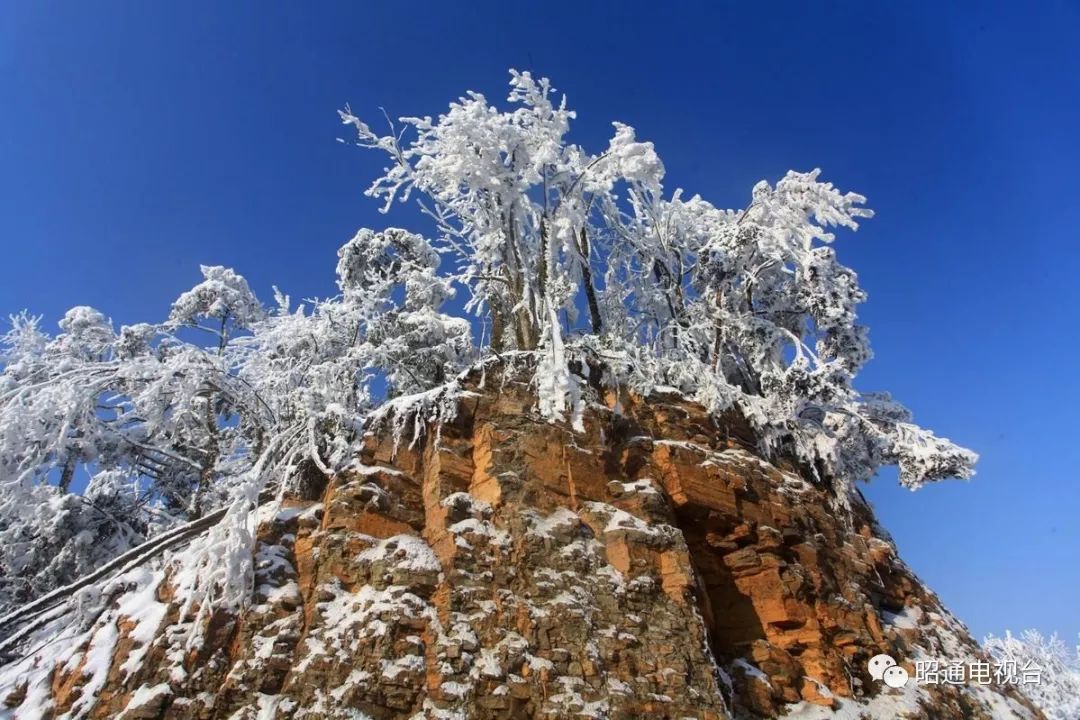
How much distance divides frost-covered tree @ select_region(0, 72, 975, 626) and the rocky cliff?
3.39ft

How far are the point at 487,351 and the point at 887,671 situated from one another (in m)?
9.50

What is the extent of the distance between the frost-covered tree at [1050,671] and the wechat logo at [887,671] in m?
16.3

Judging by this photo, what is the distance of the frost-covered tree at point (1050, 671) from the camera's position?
1005 inches

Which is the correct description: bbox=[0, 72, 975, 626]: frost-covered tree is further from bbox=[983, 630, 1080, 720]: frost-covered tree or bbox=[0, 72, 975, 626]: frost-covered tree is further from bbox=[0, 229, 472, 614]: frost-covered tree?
bbox=[983, 630, 1080, 720]: frost-covered tree

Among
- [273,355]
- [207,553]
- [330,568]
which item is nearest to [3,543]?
[273,355]

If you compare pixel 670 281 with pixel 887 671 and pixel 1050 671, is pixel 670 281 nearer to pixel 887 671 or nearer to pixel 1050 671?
pixel 887 671

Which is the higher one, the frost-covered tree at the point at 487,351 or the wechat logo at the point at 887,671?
the frost-covered tree at the point at 487,351

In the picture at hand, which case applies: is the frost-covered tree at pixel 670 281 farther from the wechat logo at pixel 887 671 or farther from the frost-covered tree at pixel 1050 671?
the frost-covered tree at pixel 1050 671

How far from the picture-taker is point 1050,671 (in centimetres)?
2888

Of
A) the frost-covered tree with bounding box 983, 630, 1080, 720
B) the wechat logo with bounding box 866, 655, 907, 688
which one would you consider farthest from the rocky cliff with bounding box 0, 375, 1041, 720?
the frost-covered tree with bounding box 983, 630, 1080, 720

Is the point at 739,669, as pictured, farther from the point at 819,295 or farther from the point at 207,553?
the point at 819,295

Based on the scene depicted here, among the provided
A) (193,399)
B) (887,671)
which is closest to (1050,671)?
(887,671)

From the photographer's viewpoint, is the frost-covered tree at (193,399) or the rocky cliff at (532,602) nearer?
the rocky cliff at (532,602)

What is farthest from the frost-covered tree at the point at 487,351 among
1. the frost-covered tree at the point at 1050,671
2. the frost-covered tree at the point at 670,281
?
the frost-covered tree at the point at 1050,671
